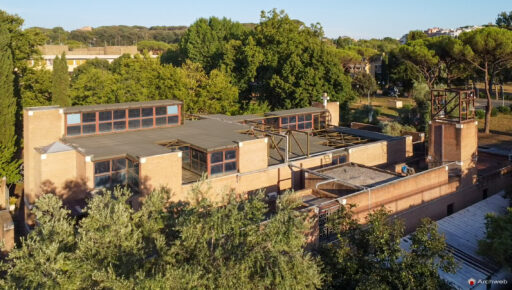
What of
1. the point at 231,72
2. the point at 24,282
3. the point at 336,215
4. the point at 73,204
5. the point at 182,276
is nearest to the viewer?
the point at 182,276

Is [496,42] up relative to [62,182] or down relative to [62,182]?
up

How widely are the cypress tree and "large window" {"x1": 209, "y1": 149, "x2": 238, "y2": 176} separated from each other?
18.0m

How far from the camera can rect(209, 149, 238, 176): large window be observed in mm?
24812

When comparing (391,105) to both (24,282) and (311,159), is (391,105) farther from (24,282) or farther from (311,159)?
(24,282)

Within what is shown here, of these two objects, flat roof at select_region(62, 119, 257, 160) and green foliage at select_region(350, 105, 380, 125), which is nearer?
flat roof at select_region(62, 119, 257, 160)

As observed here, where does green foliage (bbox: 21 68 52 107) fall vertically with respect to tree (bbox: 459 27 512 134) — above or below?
below

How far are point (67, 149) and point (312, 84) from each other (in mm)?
28368

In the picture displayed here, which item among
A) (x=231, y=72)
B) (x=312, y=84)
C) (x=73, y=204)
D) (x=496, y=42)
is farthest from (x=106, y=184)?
(x=496, y=42)

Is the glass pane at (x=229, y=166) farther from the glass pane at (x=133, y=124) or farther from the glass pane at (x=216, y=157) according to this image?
the glass pane at (x=133, y=124)

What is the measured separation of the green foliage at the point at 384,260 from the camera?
15344 mm

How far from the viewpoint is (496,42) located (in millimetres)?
45938

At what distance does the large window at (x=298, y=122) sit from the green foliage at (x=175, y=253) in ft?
76.9

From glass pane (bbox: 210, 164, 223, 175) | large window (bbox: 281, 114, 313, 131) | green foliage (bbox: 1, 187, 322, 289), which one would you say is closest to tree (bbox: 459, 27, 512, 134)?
large window (bbox: 281, 114, 313, 131)

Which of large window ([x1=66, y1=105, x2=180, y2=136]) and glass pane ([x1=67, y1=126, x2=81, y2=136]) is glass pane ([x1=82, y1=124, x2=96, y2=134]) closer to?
large window ([x1=66, y1=105, x2=180, y2=136])
